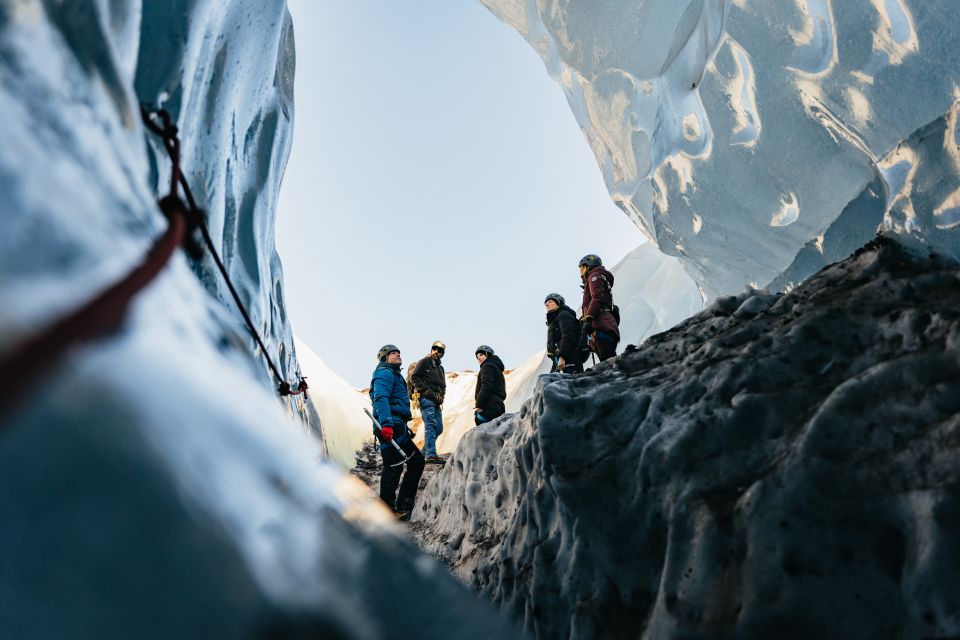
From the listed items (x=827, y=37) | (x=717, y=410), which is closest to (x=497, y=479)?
(x=717, y=410)

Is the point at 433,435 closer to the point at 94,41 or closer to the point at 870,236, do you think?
the point at 870,236

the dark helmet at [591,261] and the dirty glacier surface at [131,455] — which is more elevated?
the dark helmet at [591,261]

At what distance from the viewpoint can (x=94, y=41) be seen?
137 cm

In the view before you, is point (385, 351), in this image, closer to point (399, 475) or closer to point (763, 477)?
point (399, 475)

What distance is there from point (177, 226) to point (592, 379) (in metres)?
2.18

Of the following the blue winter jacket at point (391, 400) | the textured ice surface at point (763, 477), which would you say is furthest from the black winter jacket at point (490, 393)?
the textured ice surface at point (763, 477)

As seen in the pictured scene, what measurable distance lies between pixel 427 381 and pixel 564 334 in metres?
1.98

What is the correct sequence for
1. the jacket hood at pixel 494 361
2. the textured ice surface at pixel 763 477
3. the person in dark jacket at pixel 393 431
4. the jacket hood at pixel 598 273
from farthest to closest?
the jacket hood at pixel 494 361 < the jacket hood at pixel 598 273 < the person in dark jacket at pixel 393 431 < the textured ice surface at pixel 763 477

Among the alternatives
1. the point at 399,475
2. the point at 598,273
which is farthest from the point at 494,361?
the point at 399,475

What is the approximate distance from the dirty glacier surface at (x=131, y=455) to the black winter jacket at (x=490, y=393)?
4.86 m

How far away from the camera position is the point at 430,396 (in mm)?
6840

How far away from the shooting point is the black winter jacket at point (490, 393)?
6.26m

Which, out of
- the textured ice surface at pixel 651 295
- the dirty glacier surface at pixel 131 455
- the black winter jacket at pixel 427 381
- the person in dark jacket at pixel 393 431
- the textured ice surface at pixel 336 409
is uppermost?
the textured ice surface at pixel 651 295

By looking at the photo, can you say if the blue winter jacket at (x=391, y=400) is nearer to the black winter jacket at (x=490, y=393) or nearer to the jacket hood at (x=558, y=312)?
the black winter jacket at (x=490, y=393)
